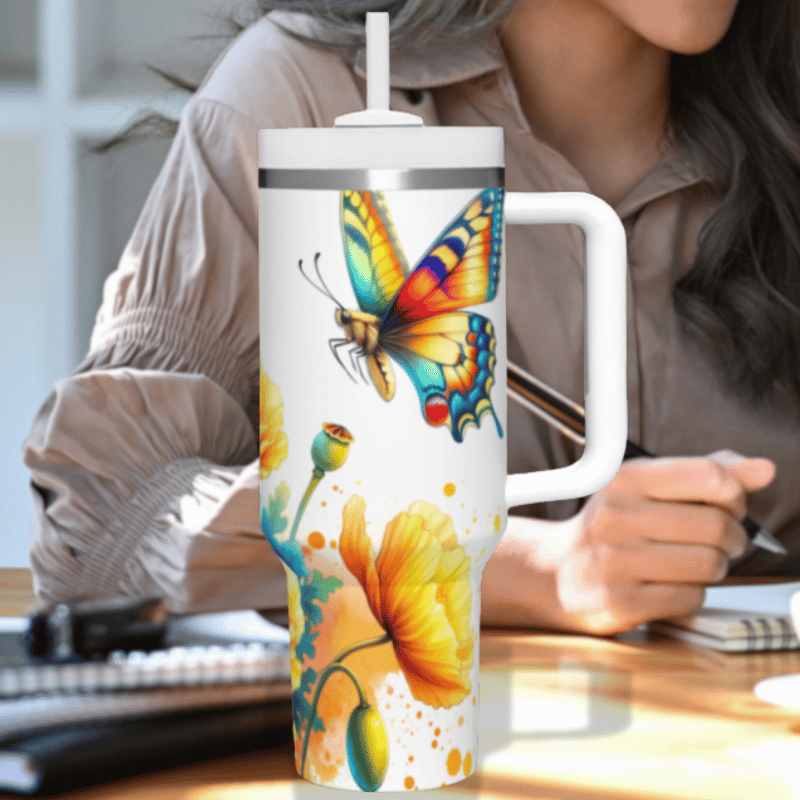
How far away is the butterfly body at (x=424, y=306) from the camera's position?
1.38 feet

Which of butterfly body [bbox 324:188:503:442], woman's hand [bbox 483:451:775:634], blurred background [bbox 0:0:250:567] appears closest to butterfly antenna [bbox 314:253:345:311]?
butterfly body [bbox 324:188:503:442]

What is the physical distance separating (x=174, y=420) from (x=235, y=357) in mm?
159

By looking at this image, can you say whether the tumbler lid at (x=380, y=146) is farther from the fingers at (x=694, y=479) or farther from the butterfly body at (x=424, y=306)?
the fingers at (x=694, y=479)

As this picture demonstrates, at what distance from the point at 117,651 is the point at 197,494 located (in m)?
0.37

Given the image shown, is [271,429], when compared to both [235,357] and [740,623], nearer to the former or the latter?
[740,623]

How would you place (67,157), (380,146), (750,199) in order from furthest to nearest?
1. (67,157)
2. (750,199)
3. (380,146)

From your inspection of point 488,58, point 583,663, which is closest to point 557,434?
point 488,58

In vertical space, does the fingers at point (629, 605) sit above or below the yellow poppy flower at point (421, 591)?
below

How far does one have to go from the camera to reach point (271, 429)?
0.45m

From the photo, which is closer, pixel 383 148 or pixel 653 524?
pixel 383 148

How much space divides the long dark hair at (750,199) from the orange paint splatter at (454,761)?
813 mm

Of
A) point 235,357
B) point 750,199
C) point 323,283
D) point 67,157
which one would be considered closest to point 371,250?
point 323,283

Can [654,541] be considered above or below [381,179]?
below

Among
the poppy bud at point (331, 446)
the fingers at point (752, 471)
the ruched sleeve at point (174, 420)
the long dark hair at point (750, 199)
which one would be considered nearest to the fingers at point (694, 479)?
the fingers at point (752, 471)
